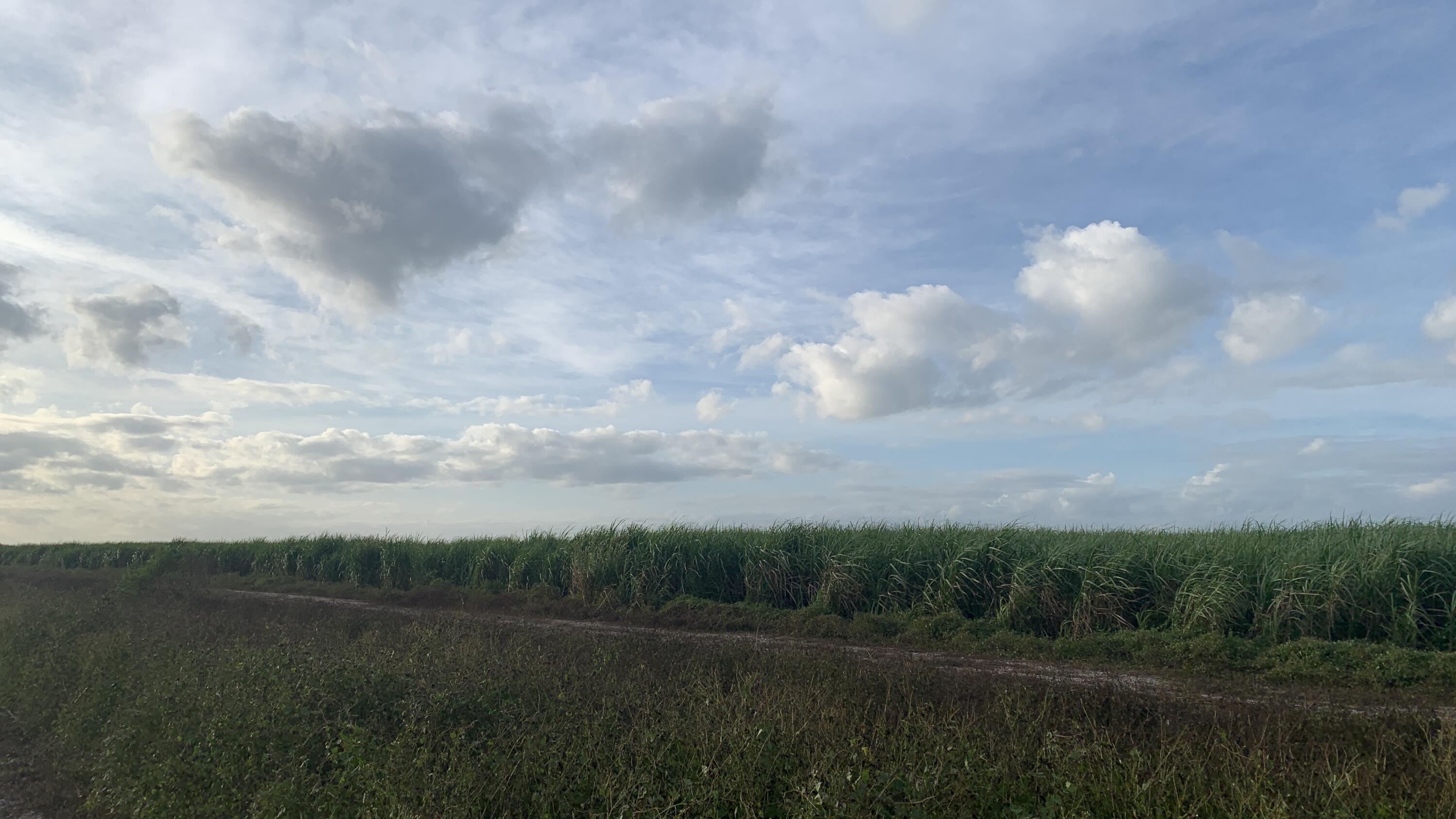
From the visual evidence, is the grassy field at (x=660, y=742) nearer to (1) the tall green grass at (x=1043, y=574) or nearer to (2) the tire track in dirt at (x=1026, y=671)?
(2) the tire track in dirt at (x=1026, y=671)

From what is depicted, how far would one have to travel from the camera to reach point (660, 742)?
5.50m

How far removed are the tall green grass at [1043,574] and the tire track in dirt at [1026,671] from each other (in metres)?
1.93

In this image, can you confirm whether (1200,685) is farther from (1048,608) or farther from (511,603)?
(511,603)

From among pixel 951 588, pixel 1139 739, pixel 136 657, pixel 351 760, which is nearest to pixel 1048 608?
pixel 951 588

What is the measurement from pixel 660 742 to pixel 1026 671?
213 inches

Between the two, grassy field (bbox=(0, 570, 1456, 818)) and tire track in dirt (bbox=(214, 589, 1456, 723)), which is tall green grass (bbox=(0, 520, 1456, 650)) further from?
grassy field (bbox=(0, 570, 1456, 818))

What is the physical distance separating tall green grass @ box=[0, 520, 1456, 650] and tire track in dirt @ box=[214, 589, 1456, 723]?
193 centimetres

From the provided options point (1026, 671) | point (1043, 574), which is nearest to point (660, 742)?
point (1026, 671)

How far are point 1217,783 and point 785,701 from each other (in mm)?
2930

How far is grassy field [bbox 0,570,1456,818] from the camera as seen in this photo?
450cm

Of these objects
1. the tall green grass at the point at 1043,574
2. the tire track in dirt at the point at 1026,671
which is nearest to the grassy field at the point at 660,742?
the tire track in dirt at the point at 1026,671

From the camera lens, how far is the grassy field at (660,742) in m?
4.50

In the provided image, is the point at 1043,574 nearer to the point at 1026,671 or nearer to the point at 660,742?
the point at 1026,671

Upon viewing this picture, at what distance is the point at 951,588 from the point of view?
505 inches
